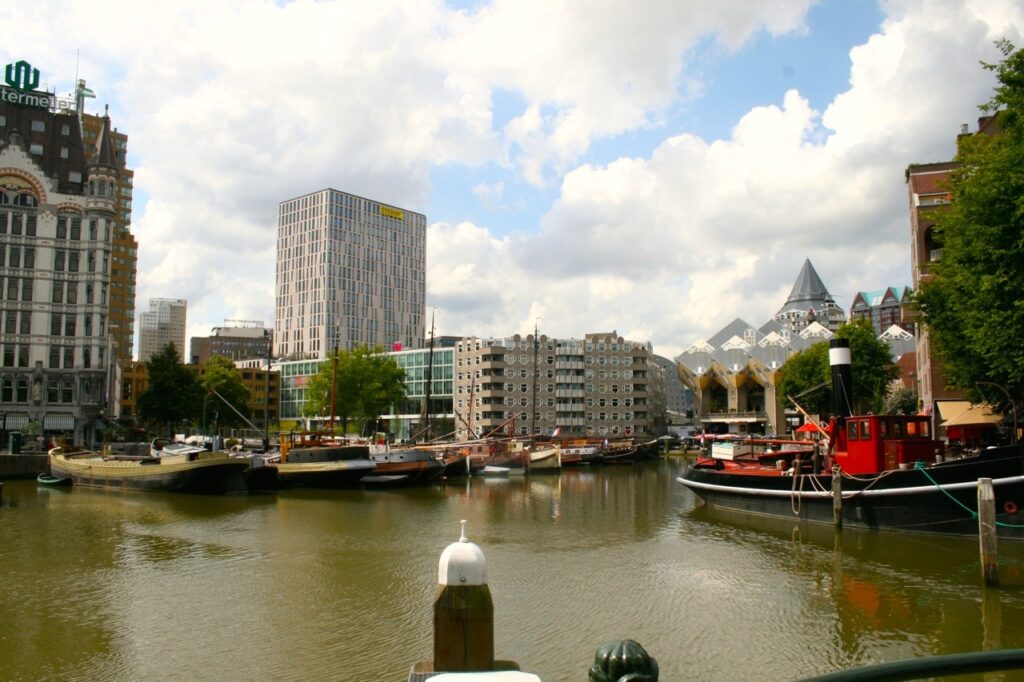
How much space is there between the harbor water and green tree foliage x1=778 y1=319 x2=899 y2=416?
3984cm

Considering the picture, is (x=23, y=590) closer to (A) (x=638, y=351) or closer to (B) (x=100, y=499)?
(B) (x=100, y=499)

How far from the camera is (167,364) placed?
Result: 3282 inches

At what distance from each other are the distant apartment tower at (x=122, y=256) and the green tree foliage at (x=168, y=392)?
2036 inches

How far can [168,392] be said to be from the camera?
81.7 metres

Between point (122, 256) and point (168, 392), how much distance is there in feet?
211

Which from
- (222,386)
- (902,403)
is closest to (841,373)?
(902,403)

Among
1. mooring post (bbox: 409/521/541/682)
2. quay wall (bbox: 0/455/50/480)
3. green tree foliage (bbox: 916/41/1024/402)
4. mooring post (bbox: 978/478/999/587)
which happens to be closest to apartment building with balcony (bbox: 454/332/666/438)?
quay wall (bbox: 0/455/50/480)

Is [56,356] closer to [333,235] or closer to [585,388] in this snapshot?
[585,388]

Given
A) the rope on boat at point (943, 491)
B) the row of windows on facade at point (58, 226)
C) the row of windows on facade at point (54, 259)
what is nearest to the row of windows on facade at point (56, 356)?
the row of windows on facade at point (54, 259)

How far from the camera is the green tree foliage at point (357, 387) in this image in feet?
328

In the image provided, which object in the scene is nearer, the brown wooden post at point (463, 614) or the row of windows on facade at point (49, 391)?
the brown wooden post at point (463, 614)

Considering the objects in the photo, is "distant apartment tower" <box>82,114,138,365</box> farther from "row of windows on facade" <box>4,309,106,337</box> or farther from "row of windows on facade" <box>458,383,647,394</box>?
"row of windows on facade" <box>4,309,106,337</box>

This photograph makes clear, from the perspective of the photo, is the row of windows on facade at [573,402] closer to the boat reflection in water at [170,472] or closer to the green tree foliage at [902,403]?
the green tree foliage at [902,403]

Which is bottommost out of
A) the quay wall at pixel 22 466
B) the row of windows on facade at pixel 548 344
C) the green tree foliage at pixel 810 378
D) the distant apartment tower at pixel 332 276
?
the quay wall at pixel 22 466
